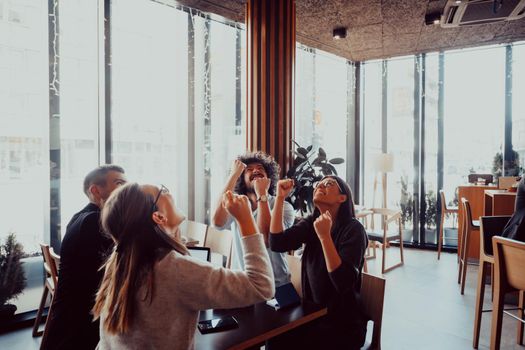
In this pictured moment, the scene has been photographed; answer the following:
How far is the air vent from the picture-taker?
3.89 meters

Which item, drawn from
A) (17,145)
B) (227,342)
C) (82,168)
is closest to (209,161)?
(82,168)

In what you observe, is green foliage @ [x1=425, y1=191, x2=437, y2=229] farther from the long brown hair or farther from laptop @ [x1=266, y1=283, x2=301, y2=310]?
the long brown hair

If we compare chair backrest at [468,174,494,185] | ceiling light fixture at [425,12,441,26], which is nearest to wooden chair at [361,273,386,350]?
ceiling light fixture at [425,12,441,26]

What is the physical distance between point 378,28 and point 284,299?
14.1 ft

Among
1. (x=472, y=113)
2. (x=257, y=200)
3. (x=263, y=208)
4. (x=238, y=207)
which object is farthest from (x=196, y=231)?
(x=472, y=113)

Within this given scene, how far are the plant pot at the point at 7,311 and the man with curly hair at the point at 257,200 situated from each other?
6.99 feet

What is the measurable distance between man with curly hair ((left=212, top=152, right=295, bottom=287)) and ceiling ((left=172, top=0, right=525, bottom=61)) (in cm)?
224

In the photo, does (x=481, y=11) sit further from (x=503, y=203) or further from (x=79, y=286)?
(x=79, y=286)

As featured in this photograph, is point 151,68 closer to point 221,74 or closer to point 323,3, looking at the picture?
point 221,74

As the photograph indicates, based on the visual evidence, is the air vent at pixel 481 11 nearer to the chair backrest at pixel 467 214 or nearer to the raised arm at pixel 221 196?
the chair backrest at pixel 467 214

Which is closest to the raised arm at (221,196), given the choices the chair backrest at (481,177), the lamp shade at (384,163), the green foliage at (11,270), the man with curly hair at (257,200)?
the man with curly hair at (257,200)

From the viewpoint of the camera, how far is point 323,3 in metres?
4.10

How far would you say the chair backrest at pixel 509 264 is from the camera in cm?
213

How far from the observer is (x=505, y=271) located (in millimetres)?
2285
